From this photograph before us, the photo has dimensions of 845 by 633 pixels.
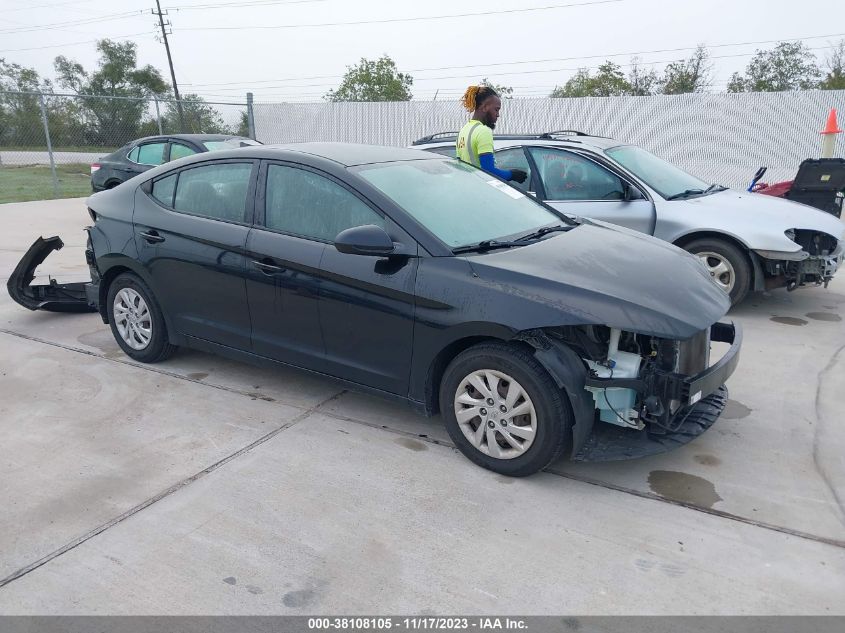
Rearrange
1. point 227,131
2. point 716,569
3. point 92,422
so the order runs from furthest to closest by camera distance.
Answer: point 227,131, point 92,422, point 716,569

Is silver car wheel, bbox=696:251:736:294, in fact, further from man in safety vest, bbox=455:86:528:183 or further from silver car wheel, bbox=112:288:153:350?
silver car wheel, bbox=112:288:153:350

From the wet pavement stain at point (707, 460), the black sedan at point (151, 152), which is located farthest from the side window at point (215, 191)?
the black sedan at point (151, 152)

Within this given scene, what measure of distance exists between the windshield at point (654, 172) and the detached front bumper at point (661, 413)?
10.7 feet

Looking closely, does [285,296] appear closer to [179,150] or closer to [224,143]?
[224,143]

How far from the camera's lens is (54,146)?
19.5 metres

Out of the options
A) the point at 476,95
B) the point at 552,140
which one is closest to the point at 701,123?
the point at 552,140

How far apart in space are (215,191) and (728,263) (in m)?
4.46

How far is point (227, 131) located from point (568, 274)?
19.5m

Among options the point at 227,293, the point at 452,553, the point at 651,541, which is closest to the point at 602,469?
the point at 651,541

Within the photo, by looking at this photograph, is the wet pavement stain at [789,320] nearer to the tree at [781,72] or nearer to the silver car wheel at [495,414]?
the silver car wheel at [495,414]

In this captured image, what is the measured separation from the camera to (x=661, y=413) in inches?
129

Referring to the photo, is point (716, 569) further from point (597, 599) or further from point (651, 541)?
point (597, 599)

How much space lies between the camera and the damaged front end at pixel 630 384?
3.26 m

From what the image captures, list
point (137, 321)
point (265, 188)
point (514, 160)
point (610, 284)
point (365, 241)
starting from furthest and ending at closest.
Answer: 1. point (514, 160)
2. point (137, 321)
3. point (265, 188)
4. point (365, 241)
5. point (610, 284)
